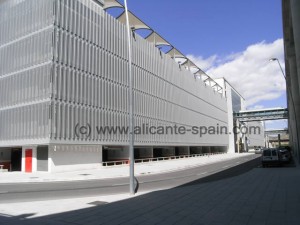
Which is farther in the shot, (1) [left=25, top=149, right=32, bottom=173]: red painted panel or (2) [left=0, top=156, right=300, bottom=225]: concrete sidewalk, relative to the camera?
(1) [left=25, top=149, right=32, bottom=173]: red painted panel

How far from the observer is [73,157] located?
35.2 meters

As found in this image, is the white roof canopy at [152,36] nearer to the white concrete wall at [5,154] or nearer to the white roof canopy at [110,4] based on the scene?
the white roof canopy at [110,4]

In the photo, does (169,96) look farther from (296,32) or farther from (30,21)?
(296,32)

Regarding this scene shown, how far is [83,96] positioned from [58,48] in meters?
6.21

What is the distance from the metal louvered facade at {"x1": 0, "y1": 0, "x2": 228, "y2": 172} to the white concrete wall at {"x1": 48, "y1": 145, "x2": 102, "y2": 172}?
0.99 meters

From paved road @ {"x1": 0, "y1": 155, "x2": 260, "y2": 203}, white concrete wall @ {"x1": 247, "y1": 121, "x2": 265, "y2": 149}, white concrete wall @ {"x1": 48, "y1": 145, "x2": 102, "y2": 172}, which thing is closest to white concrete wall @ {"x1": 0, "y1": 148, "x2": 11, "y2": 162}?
white concrete wall @ {"x1": 48, "y1": 145, "x2": 102, "y2": 172}

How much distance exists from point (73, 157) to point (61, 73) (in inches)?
370

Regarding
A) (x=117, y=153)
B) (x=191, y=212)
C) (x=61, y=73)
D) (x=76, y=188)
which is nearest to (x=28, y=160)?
(x=61, y=73)

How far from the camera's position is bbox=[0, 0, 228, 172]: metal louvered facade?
33625mm

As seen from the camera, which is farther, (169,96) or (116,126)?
(169,96)

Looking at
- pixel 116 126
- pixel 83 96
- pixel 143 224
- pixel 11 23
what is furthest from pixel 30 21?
pixel 143 224

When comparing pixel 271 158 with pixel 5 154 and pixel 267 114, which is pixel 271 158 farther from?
pixel 267 114

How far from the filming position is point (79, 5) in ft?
126

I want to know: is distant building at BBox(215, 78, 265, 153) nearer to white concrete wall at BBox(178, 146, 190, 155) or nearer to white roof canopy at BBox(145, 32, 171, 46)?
white concrete wall at BBox(178, 146, 190, 155)
